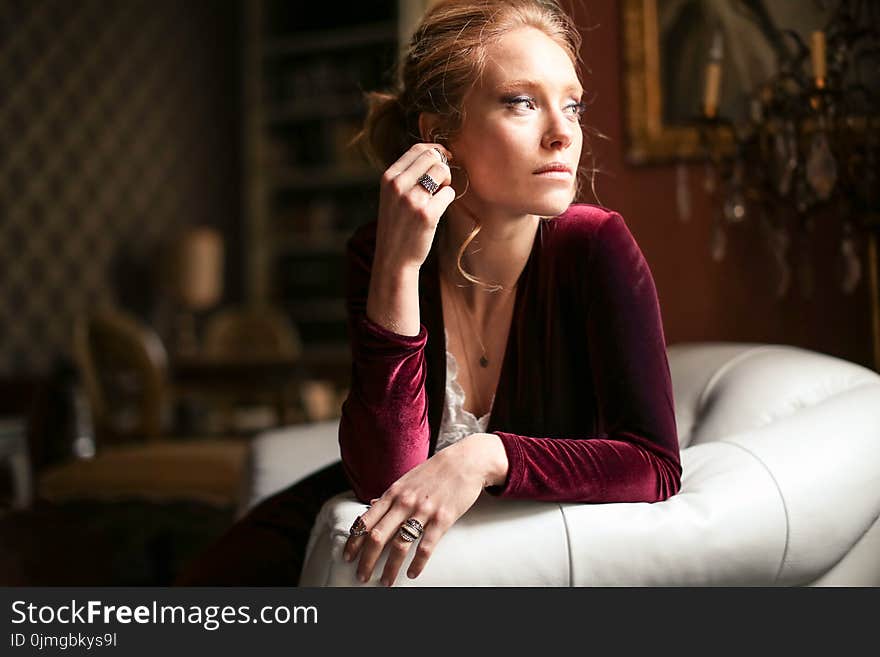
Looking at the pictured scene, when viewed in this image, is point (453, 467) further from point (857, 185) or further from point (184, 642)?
point (857, 185)

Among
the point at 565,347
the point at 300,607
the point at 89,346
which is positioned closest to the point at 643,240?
the point at 565,347

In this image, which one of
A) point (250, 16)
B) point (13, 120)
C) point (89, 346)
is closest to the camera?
point (89, 346)

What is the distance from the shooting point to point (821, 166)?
1.28 m

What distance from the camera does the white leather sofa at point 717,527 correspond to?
83 cm

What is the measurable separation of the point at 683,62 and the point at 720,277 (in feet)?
1.32

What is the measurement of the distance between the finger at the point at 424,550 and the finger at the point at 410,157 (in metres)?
0.35

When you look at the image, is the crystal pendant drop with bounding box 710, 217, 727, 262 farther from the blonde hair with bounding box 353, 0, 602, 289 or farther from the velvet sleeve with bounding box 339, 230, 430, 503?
the velvet sleeve with bounding box 339, 230, 430, 503

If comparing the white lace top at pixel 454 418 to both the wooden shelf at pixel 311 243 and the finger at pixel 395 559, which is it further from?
the wooden shelf at pixel 311 243

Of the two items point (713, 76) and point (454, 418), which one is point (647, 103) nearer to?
point (713, 76)

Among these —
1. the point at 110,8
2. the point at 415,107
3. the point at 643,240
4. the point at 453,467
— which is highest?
the point at 110,8

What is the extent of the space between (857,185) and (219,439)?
1.99m

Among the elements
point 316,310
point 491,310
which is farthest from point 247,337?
point 491,310

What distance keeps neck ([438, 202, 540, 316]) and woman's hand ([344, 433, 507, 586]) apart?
25cm

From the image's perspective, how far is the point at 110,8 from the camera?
14.7 feet
